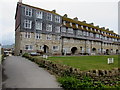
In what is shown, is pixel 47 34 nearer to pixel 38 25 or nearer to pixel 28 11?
pixel 38 25

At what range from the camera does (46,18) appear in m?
30.3

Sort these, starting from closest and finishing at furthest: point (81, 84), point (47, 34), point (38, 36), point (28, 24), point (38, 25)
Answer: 1. point (81, 84)
2. point (28, 24)
3. point (38, 36)
4. point (38, 25)
5. point (47, 34)

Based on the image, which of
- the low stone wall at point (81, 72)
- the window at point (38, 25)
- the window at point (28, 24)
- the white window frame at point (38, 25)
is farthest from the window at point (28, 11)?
the low stone wall at point (81, 72)

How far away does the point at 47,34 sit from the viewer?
30.3 metres

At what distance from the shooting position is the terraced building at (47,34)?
26.2m

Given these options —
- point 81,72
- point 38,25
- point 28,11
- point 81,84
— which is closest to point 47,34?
point 38,25

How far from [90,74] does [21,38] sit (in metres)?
22.3

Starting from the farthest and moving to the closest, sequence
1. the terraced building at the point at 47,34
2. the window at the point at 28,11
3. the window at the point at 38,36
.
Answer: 1. the window at the point at 38,36
2. the window at the point at 28,11
3. the terraced building at the point at 47,34

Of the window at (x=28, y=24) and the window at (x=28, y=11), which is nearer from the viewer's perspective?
the window at (x=28, y=24)

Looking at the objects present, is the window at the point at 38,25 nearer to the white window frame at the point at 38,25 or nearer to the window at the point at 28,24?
the white window frame at the point at 38,25

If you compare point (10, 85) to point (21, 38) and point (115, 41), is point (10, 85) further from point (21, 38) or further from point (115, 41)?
point (115, 41)

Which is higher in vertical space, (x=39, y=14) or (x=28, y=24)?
(x=39, y=14)

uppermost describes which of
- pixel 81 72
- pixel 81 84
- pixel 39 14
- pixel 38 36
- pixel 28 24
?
pixel 39 14

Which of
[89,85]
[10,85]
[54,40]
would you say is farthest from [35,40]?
[89,85]
